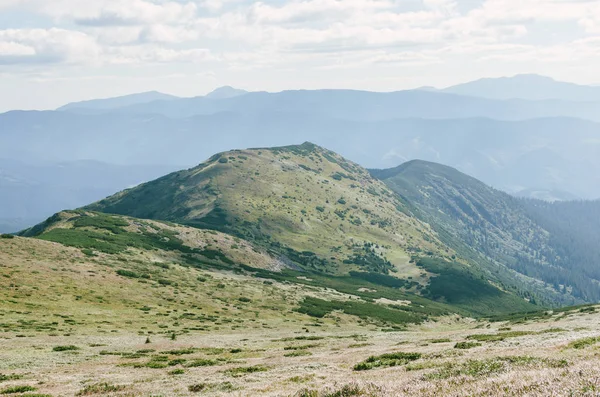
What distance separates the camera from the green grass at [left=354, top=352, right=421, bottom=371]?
2794 centimetres

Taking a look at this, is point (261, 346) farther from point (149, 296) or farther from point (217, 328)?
point (149, 296)

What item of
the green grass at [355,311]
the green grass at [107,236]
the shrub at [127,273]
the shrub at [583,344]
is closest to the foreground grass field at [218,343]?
the shrub at [583,344]

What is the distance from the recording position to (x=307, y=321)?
83.3 metres

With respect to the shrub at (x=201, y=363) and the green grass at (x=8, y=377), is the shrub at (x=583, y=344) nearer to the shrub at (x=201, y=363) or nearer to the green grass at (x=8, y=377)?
the shrub at (x=201, y=363)

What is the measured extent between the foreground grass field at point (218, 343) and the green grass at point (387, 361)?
0.08 metres

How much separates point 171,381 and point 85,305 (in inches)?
1875

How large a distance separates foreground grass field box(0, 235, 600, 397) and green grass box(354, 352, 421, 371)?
0.25ft

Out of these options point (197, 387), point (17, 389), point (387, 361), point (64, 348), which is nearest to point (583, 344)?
point (387, 361)

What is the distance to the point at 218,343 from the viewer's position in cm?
5088

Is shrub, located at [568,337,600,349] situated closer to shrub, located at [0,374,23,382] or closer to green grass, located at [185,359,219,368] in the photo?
green grass, located at [185,359,219,368]

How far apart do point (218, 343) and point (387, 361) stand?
26478 millimetres

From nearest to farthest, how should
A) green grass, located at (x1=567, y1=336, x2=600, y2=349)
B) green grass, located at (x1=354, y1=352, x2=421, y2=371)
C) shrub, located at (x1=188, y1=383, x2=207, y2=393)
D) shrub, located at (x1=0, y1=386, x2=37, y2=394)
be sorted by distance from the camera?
shrub, located at (x1=188, y1=383, x2=207, y2=393) → shrub, located at (x1=0, y1=386, x2=37, y2=394) → green grass, located at (x1=567, y1=336, x2=600, y2=349) → green grass, located at (x1=354, y1=352, x2=421, y2=371)

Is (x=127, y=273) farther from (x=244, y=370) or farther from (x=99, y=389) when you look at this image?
(x=99, y=389)

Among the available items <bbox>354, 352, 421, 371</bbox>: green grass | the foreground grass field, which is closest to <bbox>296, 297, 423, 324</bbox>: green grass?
the foreground grass field
